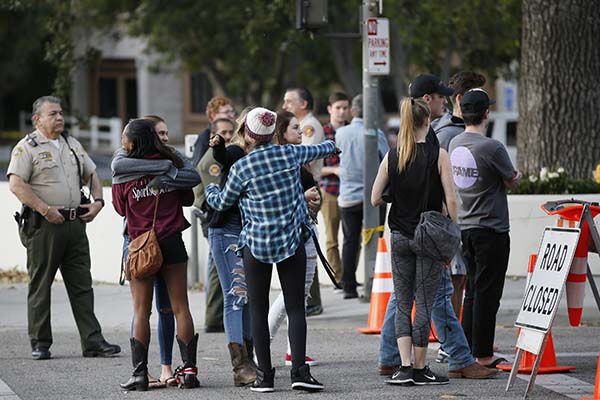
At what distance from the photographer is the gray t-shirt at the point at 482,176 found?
856 cm

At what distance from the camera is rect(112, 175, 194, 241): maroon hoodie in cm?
835

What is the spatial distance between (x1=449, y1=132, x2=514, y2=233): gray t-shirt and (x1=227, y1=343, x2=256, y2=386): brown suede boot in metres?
1.76

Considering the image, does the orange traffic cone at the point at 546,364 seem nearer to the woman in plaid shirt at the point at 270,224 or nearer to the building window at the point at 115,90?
the woman in plaid shirt at the point at 270,224

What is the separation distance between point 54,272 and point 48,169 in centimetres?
82

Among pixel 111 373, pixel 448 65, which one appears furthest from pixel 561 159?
pixel 448 65

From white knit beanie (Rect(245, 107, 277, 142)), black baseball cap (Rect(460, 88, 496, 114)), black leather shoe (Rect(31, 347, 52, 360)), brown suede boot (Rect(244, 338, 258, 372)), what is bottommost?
black leather shoe (Rect(31, 347, 52, 360))

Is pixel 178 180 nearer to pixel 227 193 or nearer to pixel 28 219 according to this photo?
pixel 227 193

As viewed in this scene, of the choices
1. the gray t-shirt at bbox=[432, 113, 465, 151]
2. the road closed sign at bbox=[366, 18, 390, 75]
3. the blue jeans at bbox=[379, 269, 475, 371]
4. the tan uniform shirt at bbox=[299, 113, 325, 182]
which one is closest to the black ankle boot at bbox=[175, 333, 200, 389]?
the blue jeans at bbox=[379, 269, 475, 371]

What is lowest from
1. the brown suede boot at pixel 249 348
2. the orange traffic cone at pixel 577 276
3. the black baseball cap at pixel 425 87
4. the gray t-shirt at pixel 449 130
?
the brown suede boot at pixel 249 348

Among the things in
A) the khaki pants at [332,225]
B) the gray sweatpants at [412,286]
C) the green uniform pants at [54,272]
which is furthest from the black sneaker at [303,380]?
the khaki pants at [332,225]

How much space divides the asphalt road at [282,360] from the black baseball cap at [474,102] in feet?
5.90

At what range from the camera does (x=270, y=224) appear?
26.3 ft

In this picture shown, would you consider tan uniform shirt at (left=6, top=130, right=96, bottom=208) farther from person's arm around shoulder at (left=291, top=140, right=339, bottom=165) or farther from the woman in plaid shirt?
person's arm around shoulder at (left=291, top=140, right=339, bottom=165)

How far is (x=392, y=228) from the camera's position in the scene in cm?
837
